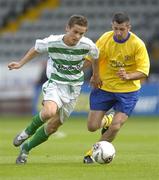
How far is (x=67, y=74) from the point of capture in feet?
37.7

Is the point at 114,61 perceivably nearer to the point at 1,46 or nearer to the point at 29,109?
the point at 29,109

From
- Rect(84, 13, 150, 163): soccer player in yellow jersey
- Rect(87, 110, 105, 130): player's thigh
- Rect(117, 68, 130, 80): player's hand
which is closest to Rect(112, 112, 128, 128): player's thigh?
Rect(84, 13, 150, 163): soccer player in yellow jersey

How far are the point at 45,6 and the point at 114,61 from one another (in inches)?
813

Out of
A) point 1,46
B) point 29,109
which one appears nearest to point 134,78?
point 29,109

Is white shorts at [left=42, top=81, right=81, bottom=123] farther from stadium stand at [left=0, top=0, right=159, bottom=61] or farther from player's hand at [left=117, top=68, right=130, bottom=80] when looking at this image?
stadium stand at [left=0, top=0, right=159, bottom=61]

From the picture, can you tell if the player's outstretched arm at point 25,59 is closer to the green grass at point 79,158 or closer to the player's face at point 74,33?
the player's face at point 74,33

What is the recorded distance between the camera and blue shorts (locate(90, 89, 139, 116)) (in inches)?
472

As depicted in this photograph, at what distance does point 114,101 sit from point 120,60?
0.71 meters

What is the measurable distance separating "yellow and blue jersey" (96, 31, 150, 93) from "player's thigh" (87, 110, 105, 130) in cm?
40

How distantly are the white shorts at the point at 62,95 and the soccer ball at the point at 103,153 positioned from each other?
79 centimetres

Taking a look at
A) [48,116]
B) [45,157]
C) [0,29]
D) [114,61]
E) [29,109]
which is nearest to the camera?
[48,116]

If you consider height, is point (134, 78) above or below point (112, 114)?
above

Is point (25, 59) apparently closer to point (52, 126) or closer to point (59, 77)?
point (59, 77)

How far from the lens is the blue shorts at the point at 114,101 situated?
472 inches
